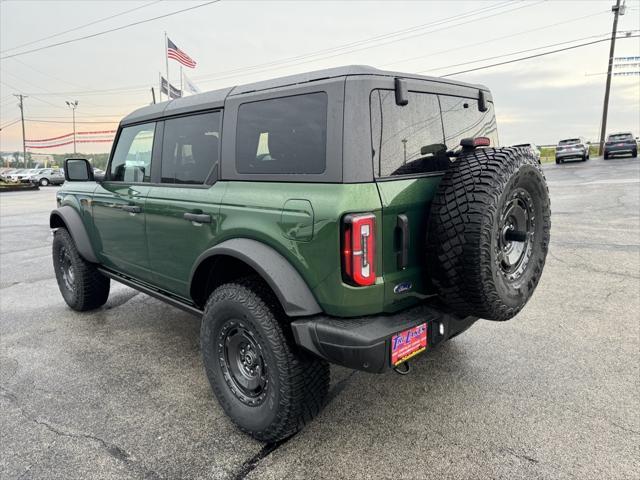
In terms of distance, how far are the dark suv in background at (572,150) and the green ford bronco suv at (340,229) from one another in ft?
89.8

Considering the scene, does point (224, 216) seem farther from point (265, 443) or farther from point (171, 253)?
→ point (265, 443)

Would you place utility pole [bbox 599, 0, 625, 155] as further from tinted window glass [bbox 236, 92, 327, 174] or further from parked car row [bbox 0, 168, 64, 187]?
parked car row [bbox 0, 168, 64, 187]

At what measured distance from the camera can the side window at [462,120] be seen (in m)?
2.65

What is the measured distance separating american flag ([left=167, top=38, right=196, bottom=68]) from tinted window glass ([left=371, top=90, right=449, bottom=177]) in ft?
76.6

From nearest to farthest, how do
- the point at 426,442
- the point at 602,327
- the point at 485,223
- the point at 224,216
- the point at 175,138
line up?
the point at 485,223 → the point at 426,442 → the point at 224,216 → the point at 175,138 → the point at 602,327

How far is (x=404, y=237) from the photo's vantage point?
7.13 ft

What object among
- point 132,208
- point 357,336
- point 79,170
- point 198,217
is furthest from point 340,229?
point 79,170

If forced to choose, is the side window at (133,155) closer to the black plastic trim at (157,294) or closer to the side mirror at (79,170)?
the side mirror at (79,170)

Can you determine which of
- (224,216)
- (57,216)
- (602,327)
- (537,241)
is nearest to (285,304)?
(224,216)

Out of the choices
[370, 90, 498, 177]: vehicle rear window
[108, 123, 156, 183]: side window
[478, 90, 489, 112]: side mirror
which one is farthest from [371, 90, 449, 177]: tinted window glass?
[108, 123, 156, 183]: side window

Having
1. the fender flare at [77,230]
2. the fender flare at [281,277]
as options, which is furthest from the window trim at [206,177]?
the fender flare at [77,230]

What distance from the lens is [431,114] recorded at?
8.31 ft

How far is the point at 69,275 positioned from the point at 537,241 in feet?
14.9

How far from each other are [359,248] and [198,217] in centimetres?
122
